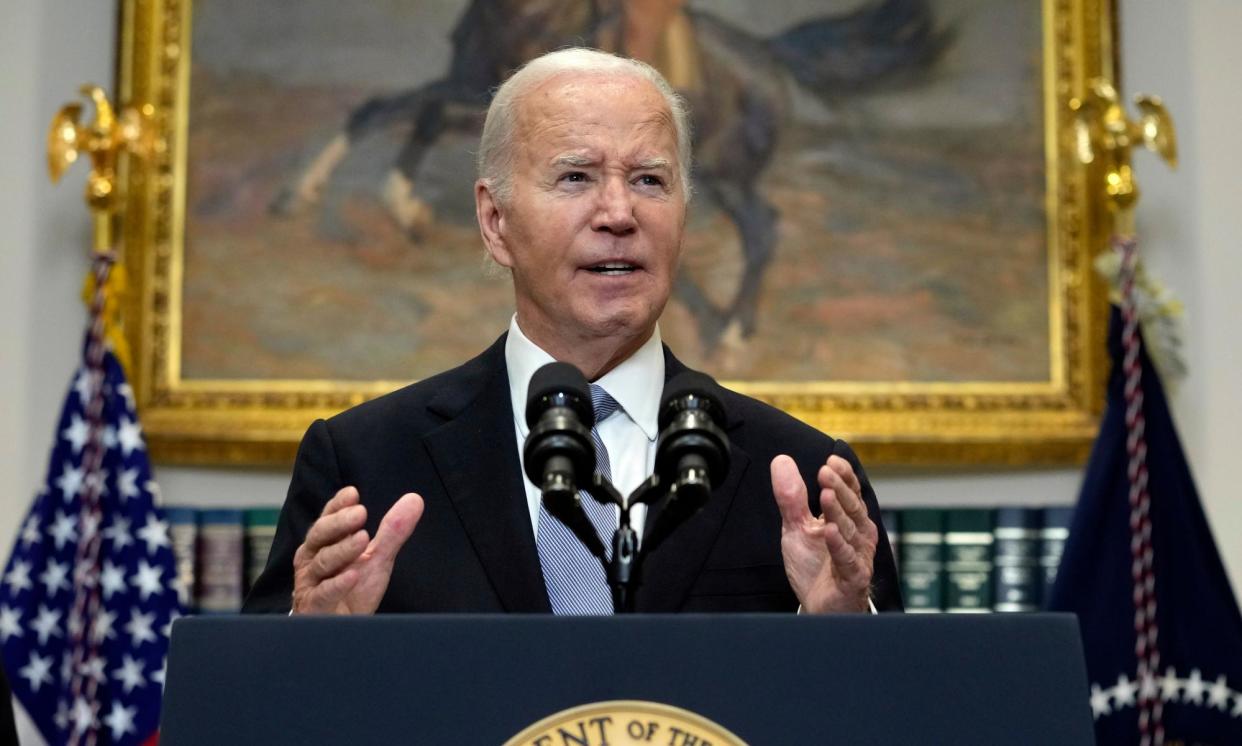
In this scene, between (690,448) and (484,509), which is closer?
(690,448)

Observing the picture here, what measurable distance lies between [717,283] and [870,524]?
3.51 meters

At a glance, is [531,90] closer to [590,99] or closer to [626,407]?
[590,99]

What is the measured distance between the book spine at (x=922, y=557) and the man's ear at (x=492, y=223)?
264cm

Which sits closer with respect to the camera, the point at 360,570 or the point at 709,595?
the point at 360,570

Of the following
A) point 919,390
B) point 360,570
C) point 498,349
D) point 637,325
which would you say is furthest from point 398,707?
point 919,390

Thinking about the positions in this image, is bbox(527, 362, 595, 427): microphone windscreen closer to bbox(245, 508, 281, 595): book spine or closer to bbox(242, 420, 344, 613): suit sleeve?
bbox(242, 420, 344, 613): suit sleeve

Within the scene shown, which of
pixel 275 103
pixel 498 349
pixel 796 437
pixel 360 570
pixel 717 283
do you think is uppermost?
pixel 275 103

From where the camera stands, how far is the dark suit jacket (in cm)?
246

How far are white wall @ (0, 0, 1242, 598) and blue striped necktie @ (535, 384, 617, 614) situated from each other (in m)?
3.10

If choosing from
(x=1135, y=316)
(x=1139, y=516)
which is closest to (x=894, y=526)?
Result: (x=1139, y=516)

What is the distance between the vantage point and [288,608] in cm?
248

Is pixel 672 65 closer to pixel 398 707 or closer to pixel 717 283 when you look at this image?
pixel 717 283

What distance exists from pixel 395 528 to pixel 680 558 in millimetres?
597

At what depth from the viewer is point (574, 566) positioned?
8.16 feet
